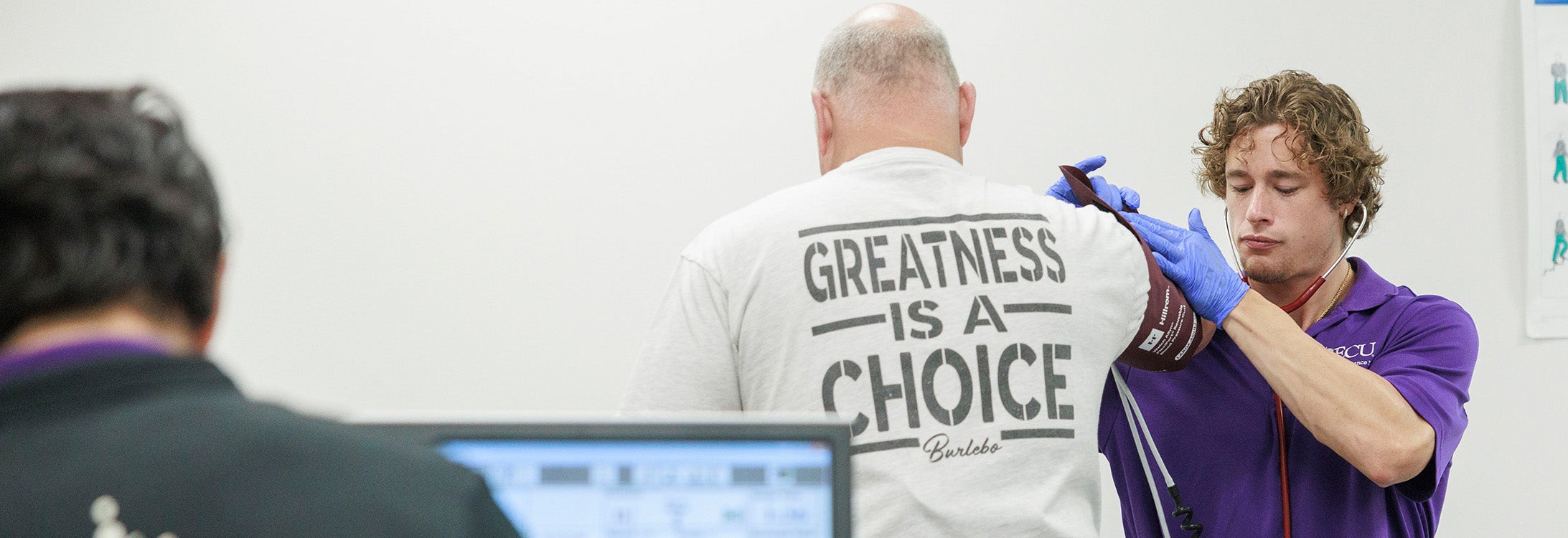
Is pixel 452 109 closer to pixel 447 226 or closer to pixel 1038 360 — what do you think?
pixel 447 226

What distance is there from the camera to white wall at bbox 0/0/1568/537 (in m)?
2.36

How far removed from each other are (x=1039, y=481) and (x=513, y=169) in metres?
1.53

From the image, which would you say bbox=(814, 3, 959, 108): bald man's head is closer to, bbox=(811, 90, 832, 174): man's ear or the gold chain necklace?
bbox=(811, 90, 832, 174): man's ear

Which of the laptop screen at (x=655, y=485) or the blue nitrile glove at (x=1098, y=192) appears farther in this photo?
the blue nitrile glove at (x=1098, y=192)

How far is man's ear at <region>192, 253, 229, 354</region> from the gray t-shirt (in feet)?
2.09

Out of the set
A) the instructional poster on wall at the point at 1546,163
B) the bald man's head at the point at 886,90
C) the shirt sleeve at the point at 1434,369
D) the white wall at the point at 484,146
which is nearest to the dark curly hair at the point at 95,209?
the bald man's head at the point at 886,90

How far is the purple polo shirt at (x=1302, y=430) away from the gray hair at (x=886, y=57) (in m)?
0.64

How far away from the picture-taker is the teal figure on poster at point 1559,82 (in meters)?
2.57

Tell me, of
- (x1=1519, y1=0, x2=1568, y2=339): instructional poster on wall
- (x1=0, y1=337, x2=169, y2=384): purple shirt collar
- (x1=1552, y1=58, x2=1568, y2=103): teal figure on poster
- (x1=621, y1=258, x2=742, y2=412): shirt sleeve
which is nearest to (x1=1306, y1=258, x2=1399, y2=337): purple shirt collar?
(x1=621, y1=258, x2=742, y2=412): shirt sleeve

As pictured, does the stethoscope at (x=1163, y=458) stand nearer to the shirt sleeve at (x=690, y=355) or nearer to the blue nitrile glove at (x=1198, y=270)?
the blue nitrile glove at (x=1198, y=270)

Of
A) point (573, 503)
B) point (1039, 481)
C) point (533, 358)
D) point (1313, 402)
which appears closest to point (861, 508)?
point (1039, 481)

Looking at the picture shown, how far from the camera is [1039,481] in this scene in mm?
1200

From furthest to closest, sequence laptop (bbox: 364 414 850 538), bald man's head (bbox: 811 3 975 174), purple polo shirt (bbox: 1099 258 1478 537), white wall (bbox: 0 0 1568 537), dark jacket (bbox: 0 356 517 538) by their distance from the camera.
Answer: white wall (bbox: 0 0 1568 537), purple polo shirt (bbox: 1099 258 1478 537), bald man's head (bbox: 811 3 975 174), laptop (bbox: 364 414 850 538), dark jacket (bbox: 0 356 517 538)

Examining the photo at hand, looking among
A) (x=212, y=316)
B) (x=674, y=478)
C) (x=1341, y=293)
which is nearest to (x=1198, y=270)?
(x=1341, y=293)
